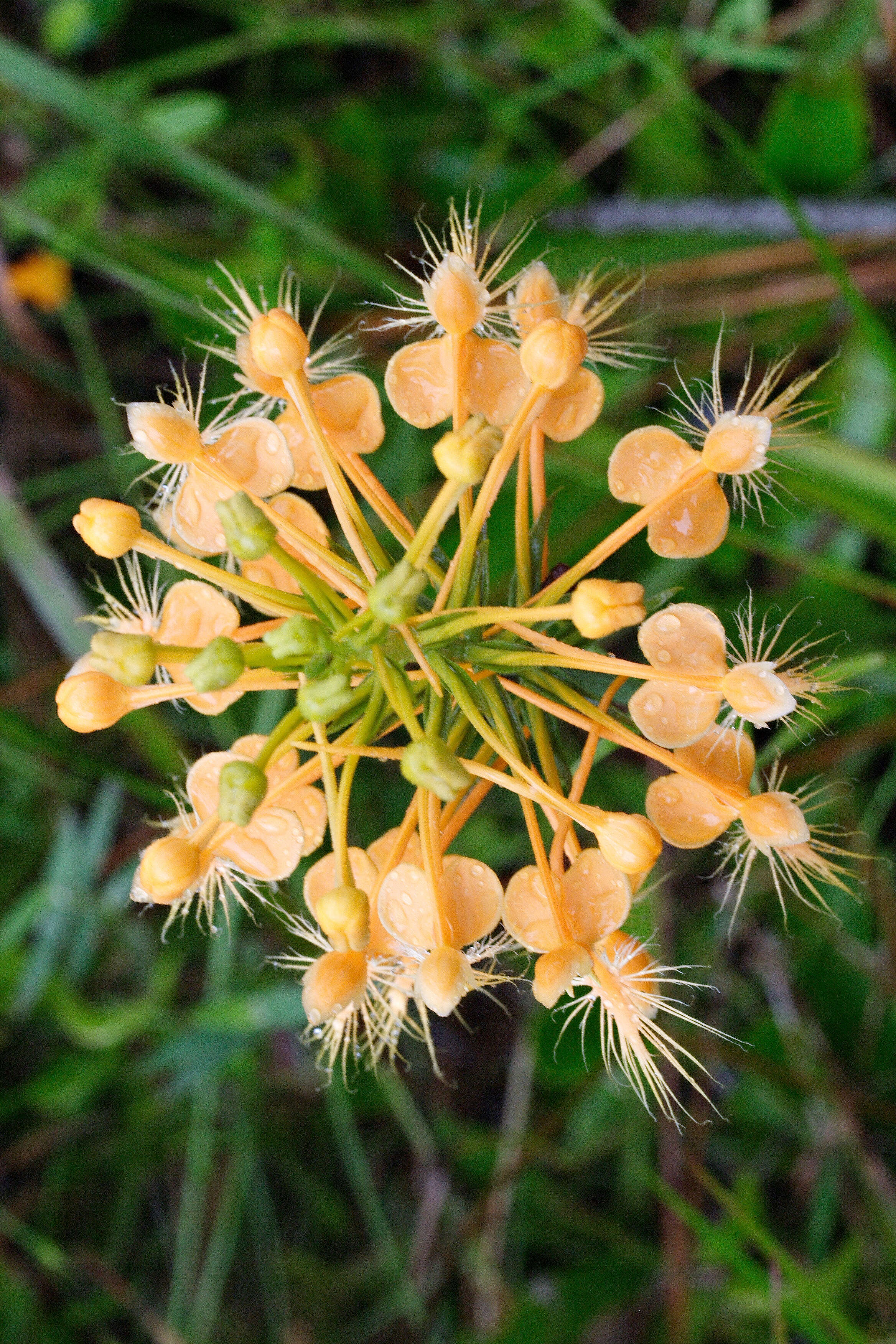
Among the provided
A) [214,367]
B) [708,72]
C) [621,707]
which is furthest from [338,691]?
[708,72]

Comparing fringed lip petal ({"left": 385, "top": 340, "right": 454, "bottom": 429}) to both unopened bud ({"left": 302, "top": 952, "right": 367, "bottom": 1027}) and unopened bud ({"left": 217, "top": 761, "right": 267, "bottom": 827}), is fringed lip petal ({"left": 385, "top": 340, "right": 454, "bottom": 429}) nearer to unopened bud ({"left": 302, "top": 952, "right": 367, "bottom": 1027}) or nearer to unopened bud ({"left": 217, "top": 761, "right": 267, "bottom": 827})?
unopened bud ({"left": 217, "top": 761, "right": 267, "bottom": 827})

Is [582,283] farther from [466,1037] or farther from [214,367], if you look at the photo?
[466,1037]

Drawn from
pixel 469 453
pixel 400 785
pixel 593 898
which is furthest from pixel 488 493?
pixel 400 785

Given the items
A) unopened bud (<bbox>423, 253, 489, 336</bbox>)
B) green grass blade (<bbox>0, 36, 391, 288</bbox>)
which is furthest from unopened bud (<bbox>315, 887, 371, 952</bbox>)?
green grass blade (<bbox>0, 36, 391, 288</bbox>)

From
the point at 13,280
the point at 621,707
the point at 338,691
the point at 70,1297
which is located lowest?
the point at 70,1297

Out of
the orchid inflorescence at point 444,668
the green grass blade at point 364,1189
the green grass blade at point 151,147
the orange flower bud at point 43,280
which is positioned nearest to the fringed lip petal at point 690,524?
the orchid inflorescence at point 444,668

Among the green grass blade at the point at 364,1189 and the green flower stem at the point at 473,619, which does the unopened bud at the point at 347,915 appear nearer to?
the green flower stem at the point at 473,619
